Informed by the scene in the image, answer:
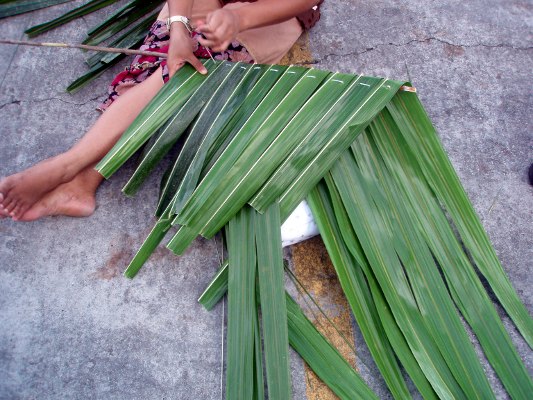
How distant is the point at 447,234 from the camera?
5.20ft

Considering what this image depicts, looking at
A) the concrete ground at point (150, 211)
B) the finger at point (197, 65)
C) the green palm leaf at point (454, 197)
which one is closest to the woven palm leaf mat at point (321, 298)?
the concrete ground at point (150, 211)

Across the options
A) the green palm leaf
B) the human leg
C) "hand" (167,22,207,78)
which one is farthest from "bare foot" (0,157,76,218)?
the green palm leaf

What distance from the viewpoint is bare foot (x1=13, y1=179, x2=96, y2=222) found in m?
1.71

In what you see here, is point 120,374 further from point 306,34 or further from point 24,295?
point 306,34

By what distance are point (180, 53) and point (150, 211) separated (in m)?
0.52

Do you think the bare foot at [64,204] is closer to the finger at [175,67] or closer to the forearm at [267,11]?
the finger at [175,67]

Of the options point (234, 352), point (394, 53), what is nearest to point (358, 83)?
point (394, 53)

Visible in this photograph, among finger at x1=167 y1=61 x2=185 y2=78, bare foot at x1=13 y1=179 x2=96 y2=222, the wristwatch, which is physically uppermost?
the wristwatch

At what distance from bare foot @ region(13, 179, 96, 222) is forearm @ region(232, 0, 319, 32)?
2.38 feet

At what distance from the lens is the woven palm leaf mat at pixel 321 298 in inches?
60.1

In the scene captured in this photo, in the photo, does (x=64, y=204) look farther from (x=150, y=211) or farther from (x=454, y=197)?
(x=454, y=197)

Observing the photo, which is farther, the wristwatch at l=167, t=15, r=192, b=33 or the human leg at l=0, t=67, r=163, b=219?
the wristwatch at l=167, t=15, r=192, b=33

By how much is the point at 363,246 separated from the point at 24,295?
1.00 meters

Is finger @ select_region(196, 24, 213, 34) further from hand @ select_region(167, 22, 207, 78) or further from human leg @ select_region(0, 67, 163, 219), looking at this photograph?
human leg @ select_region(0, 67, 163, 219)
